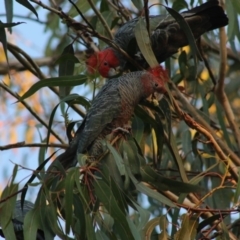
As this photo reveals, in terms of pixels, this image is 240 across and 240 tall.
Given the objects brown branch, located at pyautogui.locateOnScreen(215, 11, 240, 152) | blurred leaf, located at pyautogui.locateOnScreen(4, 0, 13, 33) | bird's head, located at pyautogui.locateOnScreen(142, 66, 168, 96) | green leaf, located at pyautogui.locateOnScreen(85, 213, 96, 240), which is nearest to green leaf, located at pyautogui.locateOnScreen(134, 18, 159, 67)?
bird's head, located at pyautogui.locateOnScreen(142, 66, 168, 96)

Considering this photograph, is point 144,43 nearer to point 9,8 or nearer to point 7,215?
point 9,8

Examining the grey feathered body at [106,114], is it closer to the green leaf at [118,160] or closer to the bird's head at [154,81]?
the bird's head at [154,81]

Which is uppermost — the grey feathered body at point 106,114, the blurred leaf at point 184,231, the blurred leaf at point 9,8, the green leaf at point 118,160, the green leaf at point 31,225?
the blurred leaf at point 9,8

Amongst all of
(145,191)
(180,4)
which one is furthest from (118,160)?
(180,4)

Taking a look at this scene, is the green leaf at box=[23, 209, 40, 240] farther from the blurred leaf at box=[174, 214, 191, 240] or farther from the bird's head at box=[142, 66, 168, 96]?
the bird's head at box=[142, 66, 168, 96]

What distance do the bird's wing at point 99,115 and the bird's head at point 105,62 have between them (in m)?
0.41

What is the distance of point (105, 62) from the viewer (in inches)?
130

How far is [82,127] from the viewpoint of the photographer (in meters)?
2.90

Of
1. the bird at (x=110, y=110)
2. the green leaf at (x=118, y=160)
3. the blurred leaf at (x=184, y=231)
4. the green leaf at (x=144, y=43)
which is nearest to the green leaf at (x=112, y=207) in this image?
the green leaf at (x=118, y=160)

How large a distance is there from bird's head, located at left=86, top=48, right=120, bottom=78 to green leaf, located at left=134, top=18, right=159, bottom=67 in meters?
0.52

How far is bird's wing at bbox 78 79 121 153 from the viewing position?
9.22 ft

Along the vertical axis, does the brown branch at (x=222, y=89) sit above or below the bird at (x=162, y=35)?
below

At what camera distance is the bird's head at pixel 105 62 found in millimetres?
3277

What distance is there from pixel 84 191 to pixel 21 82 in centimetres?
291
